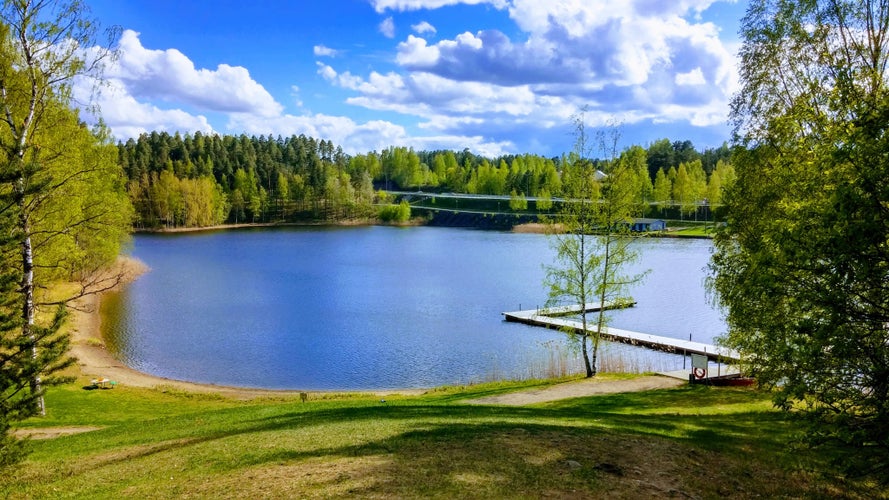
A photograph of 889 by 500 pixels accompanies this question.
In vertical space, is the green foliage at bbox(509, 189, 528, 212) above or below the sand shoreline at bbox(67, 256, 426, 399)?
above

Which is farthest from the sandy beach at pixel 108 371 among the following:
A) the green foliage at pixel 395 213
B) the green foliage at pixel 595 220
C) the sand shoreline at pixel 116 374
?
the green foliage at pixel 395 213

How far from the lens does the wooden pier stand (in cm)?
3300

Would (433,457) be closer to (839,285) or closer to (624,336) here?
(839,285)

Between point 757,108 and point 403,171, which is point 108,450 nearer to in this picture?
point 757,108

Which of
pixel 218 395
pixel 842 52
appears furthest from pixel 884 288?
pixel 218 395

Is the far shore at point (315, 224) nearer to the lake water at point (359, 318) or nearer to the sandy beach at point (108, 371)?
the lake water at point (359, 318)

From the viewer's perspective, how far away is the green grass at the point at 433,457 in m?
9.51

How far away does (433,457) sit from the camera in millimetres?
10719

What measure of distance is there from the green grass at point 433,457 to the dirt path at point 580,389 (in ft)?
14.3

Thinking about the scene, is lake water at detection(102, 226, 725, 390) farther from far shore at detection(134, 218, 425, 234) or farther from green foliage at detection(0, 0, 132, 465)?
far shore at detection(134, 218, 425, 234)

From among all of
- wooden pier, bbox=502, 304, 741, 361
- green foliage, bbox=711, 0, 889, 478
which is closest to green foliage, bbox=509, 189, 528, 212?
wooden pier, bbox=502, 304, 741, 361

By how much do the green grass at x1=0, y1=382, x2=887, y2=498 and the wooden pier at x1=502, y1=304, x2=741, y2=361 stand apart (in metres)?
15.5

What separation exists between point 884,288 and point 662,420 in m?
9.47

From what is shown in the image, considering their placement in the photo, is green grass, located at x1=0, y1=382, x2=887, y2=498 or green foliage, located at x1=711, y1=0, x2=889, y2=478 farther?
green grass, located at x1=0, y1=382, x2=887, y2=498
